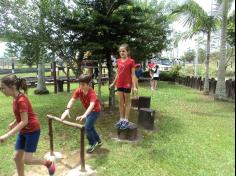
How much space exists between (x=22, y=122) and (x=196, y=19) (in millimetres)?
11774

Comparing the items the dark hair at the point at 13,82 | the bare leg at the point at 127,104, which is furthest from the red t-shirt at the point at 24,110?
the bare leg at the point at 127,104

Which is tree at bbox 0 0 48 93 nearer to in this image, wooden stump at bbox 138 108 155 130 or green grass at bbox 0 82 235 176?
green grass at bbox 0 82 235 176

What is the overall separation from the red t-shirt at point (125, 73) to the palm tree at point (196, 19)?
784 cm

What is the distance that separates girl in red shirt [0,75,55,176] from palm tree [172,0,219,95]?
11.0 metres

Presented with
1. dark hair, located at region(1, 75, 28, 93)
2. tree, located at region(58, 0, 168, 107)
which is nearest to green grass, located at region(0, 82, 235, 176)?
dark hair, located at region(1, 75, 28, 93)

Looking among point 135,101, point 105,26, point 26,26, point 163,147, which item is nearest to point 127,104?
point 163,147

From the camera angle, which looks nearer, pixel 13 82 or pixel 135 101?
pixel 13 82

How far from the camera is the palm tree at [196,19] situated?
14047mm

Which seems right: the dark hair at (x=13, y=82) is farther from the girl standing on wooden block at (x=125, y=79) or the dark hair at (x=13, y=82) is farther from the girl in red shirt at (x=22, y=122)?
the girl standing on wooden block at (x=125, y=79)

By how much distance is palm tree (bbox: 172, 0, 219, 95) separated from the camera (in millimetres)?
14047

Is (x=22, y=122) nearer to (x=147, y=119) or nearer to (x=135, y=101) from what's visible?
(x=147, y=119)

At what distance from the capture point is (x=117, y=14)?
8664 millimetres

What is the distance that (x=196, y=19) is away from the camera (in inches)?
569

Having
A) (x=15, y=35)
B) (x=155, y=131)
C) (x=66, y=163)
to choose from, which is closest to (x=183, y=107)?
(x=155, y=131)
